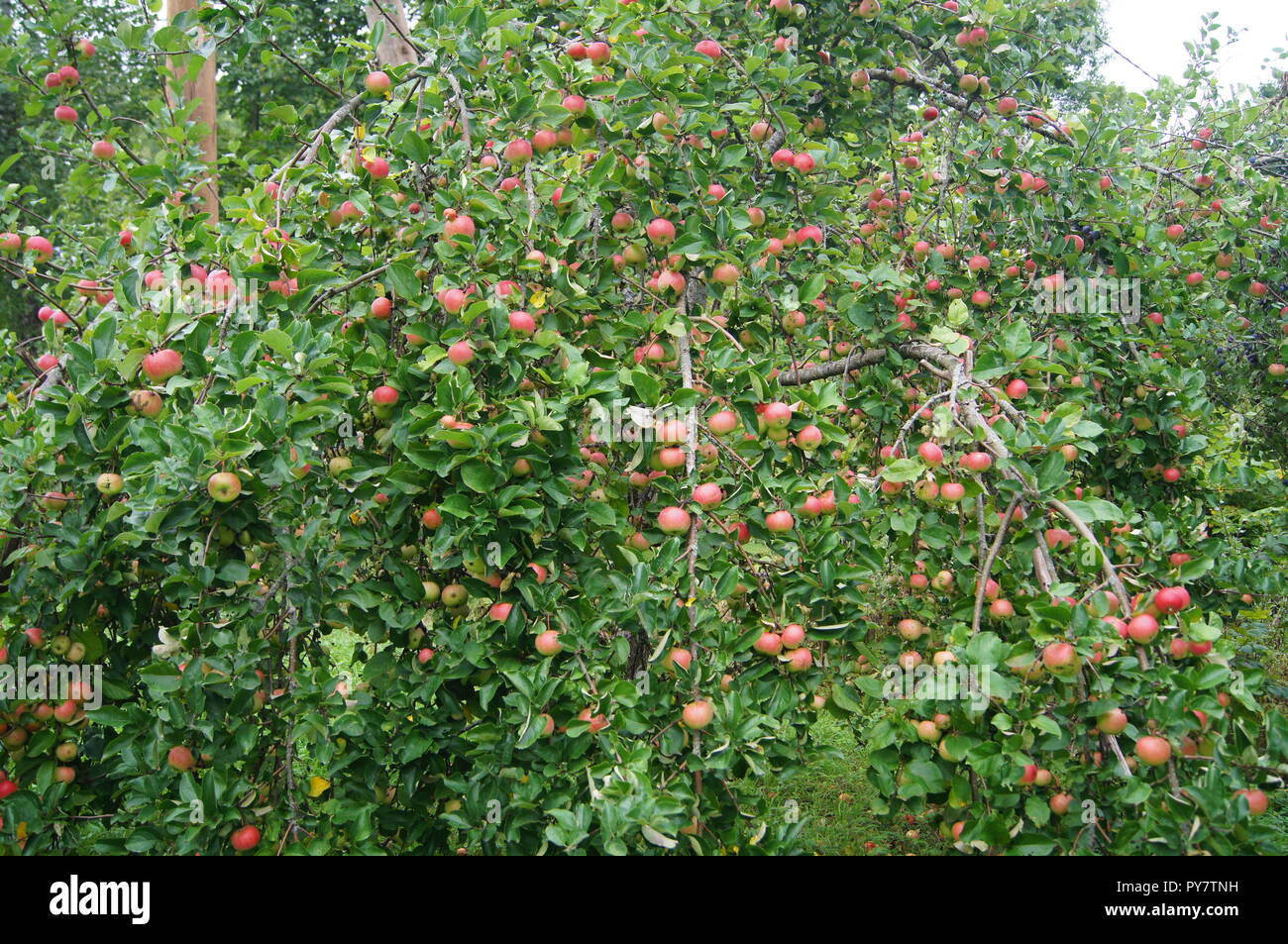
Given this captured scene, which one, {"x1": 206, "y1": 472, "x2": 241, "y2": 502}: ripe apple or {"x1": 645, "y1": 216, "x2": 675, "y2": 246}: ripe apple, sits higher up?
{"x1": 645, "y1": 216, "x2": 675, "y2": 246}: ripe apple

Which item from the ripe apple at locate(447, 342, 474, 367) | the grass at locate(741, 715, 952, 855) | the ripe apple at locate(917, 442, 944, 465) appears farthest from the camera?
the grass at locate(741, 715, 952, 855)

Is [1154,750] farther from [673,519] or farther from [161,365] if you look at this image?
[161,365]

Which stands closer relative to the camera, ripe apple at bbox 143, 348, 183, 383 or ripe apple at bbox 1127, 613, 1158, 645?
ripe apple at bbox 1127, 613, 1158, 645

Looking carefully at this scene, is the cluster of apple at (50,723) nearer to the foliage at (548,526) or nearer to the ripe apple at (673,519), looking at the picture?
the foliage at (548,526)

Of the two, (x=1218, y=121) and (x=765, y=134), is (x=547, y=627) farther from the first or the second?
(x=1218, y=121)

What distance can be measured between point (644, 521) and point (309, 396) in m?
0.85

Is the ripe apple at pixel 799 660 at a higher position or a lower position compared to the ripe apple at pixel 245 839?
higher

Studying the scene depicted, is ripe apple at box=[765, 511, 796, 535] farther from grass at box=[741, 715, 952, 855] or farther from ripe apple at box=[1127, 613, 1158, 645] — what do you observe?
grass at box=[741, 715, 952, 855]

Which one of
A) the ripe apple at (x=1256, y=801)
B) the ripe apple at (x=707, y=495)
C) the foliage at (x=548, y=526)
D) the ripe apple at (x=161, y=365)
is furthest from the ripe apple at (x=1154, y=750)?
the ripe apple at (x=161, y=365)

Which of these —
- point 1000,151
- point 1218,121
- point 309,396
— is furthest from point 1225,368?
point 309,396

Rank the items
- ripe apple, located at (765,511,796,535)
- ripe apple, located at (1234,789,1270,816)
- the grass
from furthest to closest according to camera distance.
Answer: the grass, ripe apple, located at (765,511,796,535), ripe apple, located at (1234,789,1270,816)

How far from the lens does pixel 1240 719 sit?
1821 mm

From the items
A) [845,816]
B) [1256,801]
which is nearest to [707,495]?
[1256,801]

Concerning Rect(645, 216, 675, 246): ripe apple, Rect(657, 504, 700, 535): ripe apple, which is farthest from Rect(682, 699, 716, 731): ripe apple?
Rect(645, 216, 675, 246): ripe apple
